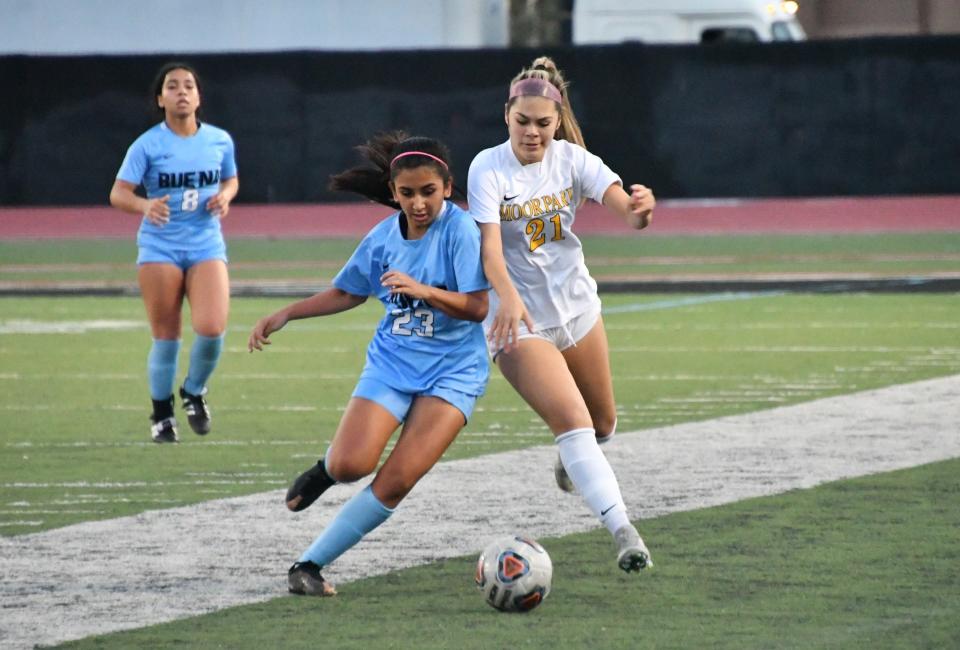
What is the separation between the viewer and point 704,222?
31312mm

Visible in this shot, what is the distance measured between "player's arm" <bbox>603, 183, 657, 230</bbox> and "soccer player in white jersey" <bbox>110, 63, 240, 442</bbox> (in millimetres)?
4158

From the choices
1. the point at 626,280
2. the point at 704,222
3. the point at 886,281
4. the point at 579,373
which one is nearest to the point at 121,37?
the point at 704,222

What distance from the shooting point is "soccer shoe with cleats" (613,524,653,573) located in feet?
23.2

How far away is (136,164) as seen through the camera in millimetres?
11602

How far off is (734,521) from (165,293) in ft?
14.4

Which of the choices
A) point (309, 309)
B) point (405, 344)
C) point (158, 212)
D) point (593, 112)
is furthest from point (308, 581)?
point (593, 112)

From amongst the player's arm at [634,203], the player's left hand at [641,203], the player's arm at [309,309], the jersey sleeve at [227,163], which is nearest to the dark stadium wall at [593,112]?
the jersey sleeve at [227,163]

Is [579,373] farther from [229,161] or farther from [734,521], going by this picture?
[229,161]

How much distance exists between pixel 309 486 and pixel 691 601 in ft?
5.00

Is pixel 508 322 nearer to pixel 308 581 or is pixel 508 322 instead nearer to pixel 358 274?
pixel 358 274

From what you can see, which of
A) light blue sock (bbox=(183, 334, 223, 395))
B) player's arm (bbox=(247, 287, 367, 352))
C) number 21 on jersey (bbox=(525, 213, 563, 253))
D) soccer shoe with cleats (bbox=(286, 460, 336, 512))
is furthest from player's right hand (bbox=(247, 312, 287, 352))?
light blue sock (bbox=(183, 334, 223, 395))

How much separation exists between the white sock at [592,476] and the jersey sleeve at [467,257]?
684 mm

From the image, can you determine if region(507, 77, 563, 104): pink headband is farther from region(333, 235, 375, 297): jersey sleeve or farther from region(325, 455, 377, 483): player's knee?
region(325, 455, 377, 483): player's knee

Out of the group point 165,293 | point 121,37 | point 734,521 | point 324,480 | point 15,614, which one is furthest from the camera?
point 121,37
